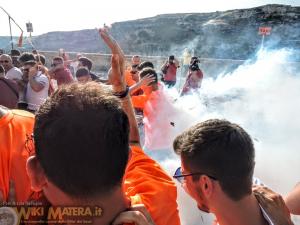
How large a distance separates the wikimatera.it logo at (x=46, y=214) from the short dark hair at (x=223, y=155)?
688mm

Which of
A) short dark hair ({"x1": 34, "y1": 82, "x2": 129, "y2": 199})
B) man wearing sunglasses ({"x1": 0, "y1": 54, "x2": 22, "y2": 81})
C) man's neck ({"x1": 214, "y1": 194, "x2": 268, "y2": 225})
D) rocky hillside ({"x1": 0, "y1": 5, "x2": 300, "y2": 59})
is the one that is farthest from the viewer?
rocky hillside ({"x1": 0, "y1": 5, "x2": 300, "y2": 59})

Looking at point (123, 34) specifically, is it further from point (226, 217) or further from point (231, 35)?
point (226, 217)

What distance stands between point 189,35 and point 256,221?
140 ft

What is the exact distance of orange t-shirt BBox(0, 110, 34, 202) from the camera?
153cm

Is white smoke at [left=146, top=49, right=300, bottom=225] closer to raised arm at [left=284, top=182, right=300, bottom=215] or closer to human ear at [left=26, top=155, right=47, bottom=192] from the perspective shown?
raised arm at [left=284, top=182, right=300, bottom=215]

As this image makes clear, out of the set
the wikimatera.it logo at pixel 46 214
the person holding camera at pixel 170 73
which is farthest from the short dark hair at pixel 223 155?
the person holding camera at pixel 170 73

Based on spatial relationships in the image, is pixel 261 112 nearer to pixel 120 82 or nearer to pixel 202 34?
pixel 120 82

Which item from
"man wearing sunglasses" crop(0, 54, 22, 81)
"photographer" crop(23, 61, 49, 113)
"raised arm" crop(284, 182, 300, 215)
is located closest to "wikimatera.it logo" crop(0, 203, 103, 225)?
"raised arm" crop(284, 182, 300, 215)

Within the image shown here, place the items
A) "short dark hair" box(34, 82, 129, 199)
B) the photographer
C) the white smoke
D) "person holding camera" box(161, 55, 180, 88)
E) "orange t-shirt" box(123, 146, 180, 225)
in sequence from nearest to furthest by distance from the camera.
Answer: "short dark hair" box(34, 82, 129, 199), "orange t-shirt" box(123, 146, 180, 225), the photographer, the white smoke, "person holding camera" box(161, 55, 180, 88)

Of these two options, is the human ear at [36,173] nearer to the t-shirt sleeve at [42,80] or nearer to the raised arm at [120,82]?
the raised arm at [120,82]

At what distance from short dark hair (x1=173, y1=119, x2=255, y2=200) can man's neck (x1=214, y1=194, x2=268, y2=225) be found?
1.2 inches

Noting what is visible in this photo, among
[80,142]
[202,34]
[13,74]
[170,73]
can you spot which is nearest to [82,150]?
[80,142]

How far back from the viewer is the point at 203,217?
3996 millimetres

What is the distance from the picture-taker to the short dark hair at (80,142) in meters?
1.12
